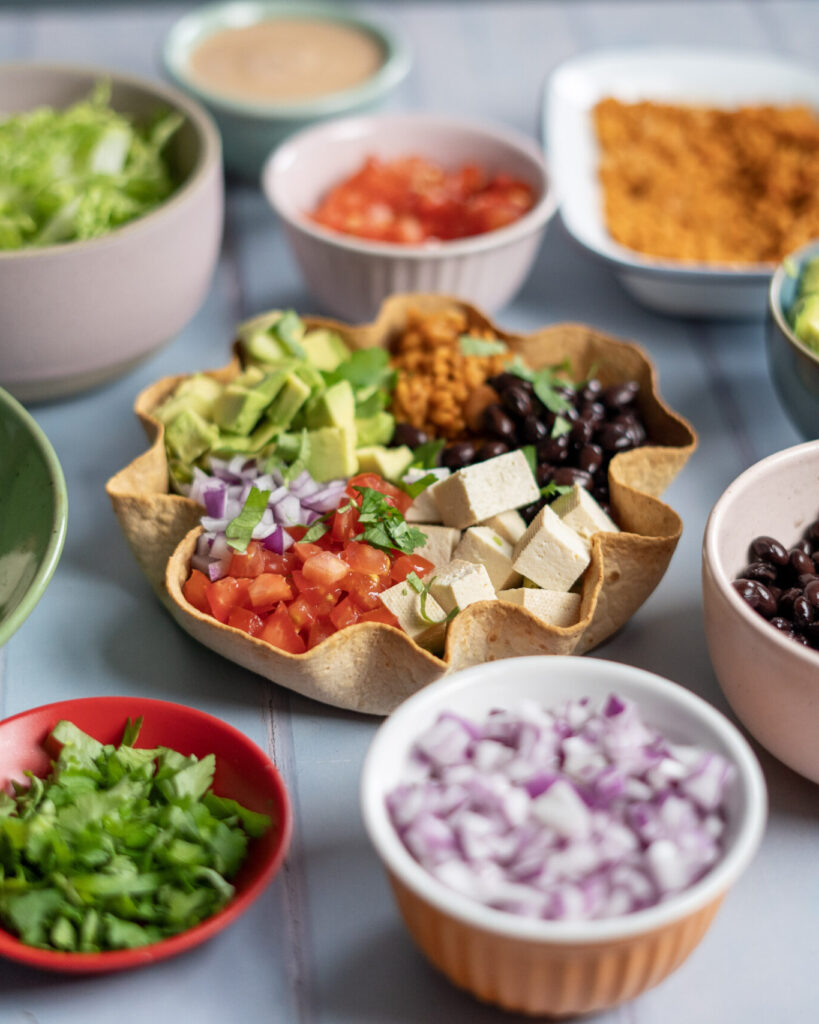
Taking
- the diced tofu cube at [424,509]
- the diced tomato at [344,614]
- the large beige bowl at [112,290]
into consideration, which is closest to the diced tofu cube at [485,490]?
the diced tofu cube at [424,509]

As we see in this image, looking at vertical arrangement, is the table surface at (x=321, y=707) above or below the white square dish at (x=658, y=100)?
below

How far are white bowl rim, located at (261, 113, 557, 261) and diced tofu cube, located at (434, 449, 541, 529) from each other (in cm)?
60

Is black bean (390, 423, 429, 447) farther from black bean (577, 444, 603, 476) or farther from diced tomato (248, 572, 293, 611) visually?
diced tomato (248, 572, 293, 611)

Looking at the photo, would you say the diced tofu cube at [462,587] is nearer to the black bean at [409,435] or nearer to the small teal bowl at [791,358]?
the black bean at [409,435]

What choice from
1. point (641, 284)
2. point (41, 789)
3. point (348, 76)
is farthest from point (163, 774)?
point (348, 76)

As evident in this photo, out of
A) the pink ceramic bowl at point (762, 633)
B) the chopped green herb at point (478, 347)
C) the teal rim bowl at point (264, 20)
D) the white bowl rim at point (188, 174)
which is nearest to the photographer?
the pink ceramic bowl at point (762, 633)

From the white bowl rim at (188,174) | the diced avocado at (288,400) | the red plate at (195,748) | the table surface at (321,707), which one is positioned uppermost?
the white bowl rim at (188,174)

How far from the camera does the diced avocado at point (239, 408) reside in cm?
179

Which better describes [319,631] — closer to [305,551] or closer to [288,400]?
[305,551]

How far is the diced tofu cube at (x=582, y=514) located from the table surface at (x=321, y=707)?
0.17m

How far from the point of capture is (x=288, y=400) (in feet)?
5.91

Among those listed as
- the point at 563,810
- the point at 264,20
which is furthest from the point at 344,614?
the point at 264,20

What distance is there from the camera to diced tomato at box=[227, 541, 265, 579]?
1.56 m

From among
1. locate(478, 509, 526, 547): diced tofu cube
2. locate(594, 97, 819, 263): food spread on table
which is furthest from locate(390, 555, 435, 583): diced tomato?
locate(594, 97, 819, 263): food spread on table
